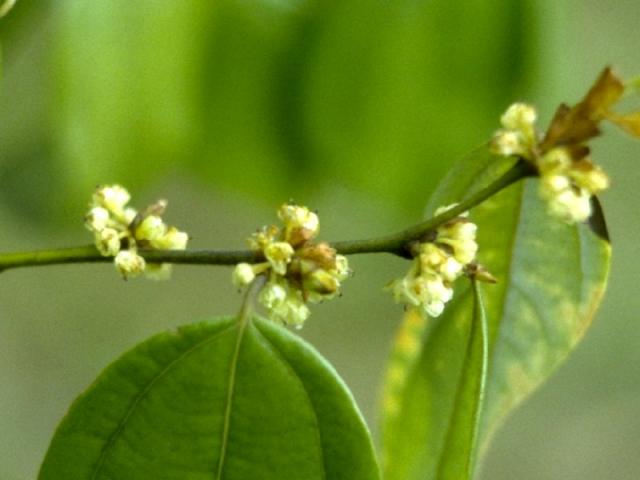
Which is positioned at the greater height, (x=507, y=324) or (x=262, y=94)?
(x=262, y=94)

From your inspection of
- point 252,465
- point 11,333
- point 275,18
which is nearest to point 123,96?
point 275,18

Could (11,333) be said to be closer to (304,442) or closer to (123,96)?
(123,96)

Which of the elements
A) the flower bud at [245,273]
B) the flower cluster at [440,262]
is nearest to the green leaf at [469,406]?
the flower cluster at [440,262]

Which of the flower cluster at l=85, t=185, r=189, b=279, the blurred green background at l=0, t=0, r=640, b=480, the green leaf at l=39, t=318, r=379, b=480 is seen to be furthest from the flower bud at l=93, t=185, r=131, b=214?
the blurred green background at l=0, t=0, r=640, b=480

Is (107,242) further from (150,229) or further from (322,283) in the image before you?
(322,283)

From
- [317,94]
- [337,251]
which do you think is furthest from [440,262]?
[317,94]
